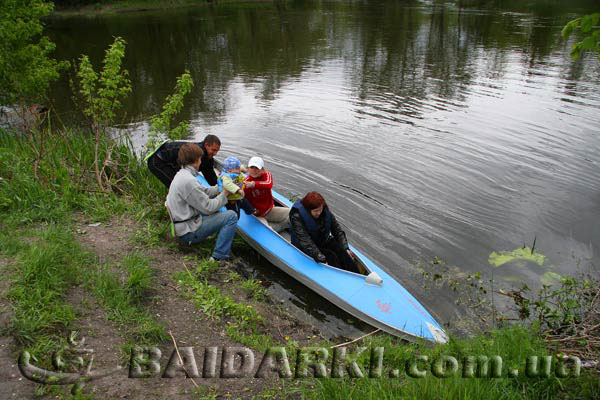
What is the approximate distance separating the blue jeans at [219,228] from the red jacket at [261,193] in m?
0.77

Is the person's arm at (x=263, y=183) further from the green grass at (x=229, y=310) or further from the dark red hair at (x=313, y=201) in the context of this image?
the green grass at (x=229, y=310)

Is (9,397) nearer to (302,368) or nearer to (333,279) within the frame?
(302,368)

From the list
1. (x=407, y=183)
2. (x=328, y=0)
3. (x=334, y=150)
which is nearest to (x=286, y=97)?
(x=334, y=150)

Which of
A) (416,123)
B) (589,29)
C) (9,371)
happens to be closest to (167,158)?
(9,371)

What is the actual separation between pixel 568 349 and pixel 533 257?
12.3ft

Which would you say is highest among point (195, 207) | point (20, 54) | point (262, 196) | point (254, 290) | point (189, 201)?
point (20, 54)

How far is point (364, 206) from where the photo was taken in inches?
364

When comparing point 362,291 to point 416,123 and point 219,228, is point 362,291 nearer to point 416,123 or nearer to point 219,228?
point 219,228

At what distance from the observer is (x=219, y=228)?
6422mm

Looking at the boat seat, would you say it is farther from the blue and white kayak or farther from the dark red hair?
the dark red hair

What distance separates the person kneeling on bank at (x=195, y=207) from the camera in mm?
5859

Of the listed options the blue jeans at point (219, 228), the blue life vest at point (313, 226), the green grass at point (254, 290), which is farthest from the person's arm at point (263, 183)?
the green grass at point (254, 290)

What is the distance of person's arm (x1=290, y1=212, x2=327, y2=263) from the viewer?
628 cm

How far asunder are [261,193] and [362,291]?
230 cm
